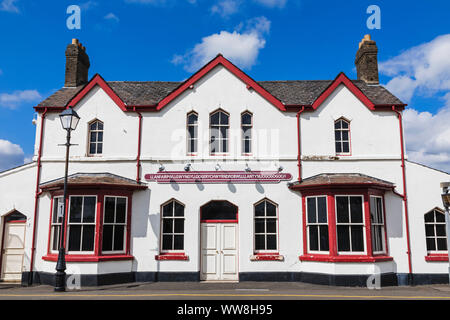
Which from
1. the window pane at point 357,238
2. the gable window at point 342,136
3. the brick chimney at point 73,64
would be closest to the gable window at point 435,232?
the window pane at point 357,238

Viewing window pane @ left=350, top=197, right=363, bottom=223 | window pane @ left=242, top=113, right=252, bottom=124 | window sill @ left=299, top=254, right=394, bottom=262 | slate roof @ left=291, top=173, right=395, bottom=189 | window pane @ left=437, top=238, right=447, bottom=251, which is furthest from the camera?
window pane @ left=242, top=113, right=252, bottom=124

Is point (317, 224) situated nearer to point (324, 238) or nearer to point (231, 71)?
point (324, 238)

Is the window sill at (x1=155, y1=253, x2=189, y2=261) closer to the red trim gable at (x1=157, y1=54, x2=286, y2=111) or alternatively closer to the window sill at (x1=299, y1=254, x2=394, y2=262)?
the window sill at (x1=299, y1=254, x2=394, y2=262)

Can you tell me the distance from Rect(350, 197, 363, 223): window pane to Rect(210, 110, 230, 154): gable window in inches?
218

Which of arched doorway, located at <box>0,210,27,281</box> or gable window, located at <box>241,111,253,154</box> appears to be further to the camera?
gable window, located at <box>241,111,253,154</box>

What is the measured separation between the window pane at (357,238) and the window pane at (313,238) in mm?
1328

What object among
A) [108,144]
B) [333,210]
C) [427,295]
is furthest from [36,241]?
[427,295]

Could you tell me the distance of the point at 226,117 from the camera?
14789mm

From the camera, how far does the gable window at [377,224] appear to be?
13.3m

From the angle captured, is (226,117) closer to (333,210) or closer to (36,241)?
(333,210)

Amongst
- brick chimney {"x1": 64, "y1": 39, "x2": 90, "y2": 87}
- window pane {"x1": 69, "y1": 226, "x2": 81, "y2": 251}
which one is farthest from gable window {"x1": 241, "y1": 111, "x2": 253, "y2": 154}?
brick chimney {"x1": 64, "y1": 39, "x2": 90, "y2": 87}

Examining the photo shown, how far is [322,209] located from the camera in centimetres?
1336

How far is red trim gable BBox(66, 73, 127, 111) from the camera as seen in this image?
1482 centimetres

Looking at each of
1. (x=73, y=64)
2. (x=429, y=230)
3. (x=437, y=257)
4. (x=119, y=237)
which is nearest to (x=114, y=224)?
(x=119, y=237)
